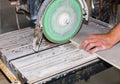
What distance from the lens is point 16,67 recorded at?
1085 mm

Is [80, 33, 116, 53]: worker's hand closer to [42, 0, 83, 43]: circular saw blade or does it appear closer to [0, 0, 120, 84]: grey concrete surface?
[42, 0, 83, 43]: circular saw blade

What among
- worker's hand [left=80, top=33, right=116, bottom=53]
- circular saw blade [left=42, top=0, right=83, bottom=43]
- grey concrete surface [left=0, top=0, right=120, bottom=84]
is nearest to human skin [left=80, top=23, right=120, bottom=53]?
worker's hand [left=80, top=33, right=116, bottom=53]

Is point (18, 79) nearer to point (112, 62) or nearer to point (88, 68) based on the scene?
point (88, 68)

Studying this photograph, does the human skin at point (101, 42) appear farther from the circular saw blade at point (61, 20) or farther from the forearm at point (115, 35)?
the circular saw blade at point (61, 20)

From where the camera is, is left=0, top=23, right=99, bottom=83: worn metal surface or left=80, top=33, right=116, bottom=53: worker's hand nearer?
left=0, top=23, right=99, bottom=83: worn metal surface

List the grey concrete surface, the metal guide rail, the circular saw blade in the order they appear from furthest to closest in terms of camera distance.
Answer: the grey concrete surface < the circular saw blade < the metal guide rail

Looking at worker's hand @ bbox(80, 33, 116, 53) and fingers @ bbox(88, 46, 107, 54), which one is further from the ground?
worker's hand @ bbox(80, 33, 116, 53)

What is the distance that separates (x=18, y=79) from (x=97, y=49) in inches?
19.5

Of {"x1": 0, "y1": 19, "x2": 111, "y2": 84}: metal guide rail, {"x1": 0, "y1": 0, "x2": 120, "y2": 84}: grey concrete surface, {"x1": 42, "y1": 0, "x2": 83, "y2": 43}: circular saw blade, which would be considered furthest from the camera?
{"x1": 0, "y1": 0, "x2": 120, "y2": 84}: grey concrete surface

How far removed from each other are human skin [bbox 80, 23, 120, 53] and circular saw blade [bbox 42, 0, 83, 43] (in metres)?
0.13

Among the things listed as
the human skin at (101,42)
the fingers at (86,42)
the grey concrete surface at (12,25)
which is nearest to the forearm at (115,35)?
the human skin at (101,42)

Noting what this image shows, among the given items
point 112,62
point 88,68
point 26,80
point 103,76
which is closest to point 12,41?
point 26,80

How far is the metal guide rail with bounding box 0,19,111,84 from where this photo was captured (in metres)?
1.03

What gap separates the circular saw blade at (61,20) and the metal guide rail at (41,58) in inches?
3.0
